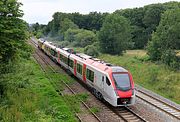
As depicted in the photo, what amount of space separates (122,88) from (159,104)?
14.1 feet

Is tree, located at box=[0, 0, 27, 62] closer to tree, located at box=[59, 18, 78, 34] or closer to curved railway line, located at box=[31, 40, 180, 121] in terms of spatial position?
curved railway line, located at box=[31, 40, 180, 121]

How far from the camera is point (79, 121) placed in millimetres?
20375

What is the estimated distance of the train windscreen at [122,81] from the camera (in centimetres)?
2312

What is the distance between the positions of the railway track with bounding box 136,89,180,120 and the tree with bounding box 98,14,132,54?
1264 inches

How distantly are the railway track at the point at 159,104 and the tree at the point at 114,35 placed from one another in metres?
32.1

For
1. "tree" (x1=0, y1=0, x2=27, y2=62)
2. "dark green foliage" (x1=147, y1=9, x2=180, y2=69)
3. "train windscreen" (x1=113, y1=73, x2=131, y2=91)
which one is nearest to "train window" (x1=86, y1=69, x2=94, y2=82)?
"train windscreen" (x1=113, y1=73, x2=131, y2=91)

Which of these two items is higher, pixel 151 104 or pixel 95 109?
pixel 95 109

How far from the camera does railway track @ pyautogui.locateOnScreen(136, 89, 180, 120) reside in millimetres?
23036

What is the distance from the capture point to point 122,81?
927 inches

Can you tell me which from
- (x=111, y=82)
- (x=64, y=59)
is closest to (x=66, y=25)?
(x=64, y=59)

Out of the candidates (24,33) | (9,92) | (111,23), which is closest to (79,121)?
(9,92)

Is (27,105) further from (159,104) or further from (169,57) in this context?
(169,57)

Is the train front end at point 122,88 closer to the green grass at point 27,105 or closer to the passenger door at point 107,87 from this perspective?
the passenger door at point 107,87

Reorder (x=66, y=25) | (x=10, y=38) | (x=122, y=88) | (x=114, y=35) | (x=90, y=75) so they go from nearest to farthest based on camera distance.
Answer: (x=10, y=38), (x=122, y=88), (x=90, y=75), (x=114, y=35), (x=66, y=25)
